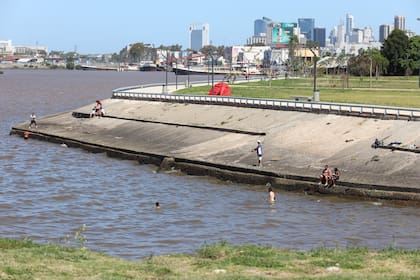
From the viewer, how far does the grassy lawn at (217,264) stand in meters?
19.2

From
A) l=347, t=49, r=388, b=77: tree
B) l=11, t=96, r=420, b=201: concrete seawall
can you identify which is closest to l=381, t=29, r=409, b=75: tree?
l=347, t=49, r=388, b=77: tree

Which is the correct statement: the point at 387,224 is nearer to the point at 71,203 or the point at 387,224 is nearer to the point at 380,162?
the point at 380,162

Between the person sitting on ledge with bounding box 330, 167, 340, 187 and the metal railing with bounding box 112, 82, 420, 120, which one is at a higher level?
the metal railing with bounding box 112, 82, 420, 120

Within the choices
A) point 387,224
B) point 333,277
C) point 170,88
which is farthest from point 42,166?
point 170,88

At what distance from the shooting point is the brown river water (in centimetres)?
2911

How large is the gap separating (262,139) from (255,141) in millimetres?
881

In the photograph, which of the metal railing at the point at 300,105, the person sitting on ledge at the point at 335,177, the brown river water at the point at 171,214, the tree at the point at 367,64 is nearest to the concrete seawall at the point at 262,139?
the person sitting on ledge at the point at 335,177

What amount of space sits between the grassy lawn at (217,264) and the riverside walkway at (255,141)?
15040 mm

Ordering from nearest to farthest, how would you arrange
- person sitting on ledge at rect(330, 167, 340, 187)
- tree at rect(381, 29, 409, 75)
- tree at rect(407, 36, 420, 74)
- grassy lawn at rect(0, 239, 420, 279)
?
grassy lawn at rect(0, 239, 420, 279) → person sitting on ledge at rect(330, 167, 340, 187) → tree at rect(407, 36, 420, 74) → tree at rect(381, 29, 409, 75)

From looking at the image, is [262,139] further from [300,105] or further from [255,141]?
[300,105]

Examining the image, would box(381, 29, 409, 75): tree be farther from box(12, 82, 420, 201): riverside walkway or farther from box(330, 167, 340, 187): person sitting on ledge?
box(330, 167, 340, 187): person sitting on ledge

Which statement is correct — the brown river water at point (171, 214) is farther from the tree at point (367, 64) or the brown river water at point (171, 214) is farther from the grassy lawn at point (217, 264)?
the tree at point (367, 64)

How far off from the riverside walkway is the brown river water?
1.08 meters

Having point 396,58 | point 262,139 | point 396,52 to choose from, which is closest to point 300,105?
point 262,139
